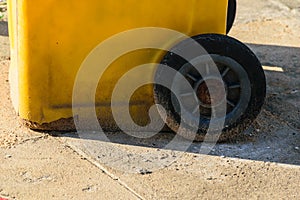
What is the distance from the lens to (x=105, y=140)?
161 inches

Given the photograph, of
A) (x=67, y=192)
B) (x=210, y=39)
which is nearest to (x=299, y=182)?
(x=210, y=39)

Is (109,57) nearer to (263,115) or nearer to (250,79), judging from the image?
(250,79)

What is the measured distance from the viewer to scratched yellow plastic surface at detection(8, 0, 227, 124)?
3.86 metres

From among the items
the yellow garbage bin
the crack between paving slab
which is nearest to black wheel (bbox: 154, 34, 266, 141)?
the yellow garbage bin

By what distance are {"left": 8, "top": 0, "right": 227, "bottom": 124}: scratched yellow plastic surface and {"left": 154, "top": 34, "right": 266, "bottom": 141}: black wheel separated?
0.17 m

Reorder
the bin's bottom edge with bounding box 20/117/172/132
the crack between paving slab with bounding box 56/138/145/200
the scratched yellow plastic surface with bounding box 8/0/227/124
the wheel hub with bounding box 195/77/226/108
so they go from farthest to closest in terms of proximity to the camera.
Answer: the bin's bottom edge with bounding box 20/117/172/132, the wheel hub with bounding box 195/77/226/108, the scratched yellow plastic surface with bounding box 8/0/227/124, the crack between paving slab with bounding box 56/138/145/200

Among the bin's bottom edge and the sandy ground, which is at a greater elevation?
the bin's bottom edge

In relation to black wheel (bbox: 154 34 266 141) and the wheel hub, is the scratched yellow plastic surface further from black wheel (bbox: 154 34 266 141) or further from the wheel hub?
the wheel hub

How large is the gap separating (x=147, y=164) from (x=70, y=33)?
0.88m

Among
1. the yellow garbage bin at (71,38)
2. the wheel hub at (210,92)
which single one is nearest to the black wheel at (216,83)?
the wheel hub at (210,92)

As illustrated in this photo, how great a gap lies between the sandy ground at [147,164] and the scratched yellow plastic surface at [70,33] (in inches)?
10.1

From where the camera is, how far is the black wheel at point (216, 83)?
3941mm

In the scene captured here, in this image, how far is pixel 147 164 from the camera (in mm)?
3844

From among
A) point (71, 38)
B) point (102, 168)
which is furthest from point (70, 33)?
point (102, 168)
